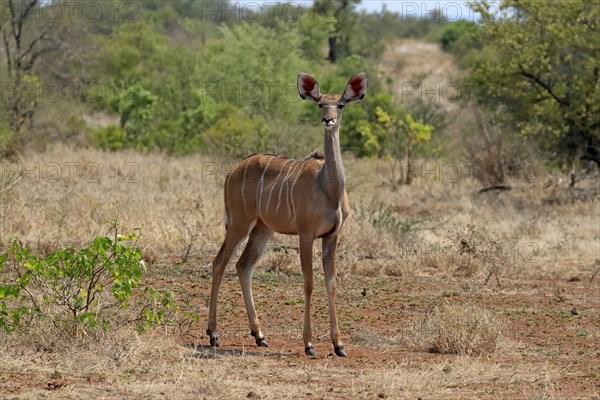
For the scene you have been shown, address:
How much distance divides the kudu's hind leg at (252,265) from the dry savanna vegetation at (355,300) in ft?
0.69

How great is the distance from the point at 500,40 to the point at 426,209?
3773 mm

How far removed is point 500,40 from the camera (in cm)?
2014

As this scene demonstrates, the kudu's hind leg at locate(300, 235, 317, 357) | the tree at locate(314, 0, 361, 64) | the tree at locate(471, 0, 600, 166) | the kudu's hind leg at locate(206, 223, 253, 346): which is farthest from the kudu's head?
the tree at locate(314, 0, 361, 64)

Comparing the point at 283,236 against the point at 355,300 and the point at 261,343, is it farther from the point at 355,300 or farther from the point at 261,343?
the point at 261,343

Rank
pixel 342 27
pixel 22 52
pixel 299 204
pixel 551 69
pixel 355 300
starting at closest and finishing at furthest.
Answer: pixel 299 204 < pixel 355 300 < pixel 551 69 < pixel 22 52 < pixel 342 27

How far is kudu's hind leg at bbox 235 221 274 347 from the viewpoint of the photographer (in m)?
8.78

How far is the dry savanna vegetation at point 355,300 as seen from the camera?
23.6 feet

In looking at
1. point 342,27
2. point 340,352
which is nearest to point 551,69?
point 340,352

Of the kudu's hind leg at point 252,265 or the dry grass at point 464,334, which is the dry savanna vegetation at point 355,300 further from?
the kudu's hind leg at point 252,265

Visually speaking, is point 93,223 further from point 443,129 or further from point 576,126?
point 443,129

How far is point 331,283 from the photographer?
8438 mm

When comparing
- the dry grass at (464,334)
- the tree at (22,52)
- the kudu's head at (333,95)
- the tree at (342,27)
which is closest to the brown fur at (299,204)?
the kudu's head at (333,95)

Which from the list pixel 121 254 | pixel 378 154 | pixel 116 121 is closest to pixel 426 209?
pixel 378 154

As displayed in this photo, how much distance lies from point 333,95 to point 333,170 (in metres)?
0.62
